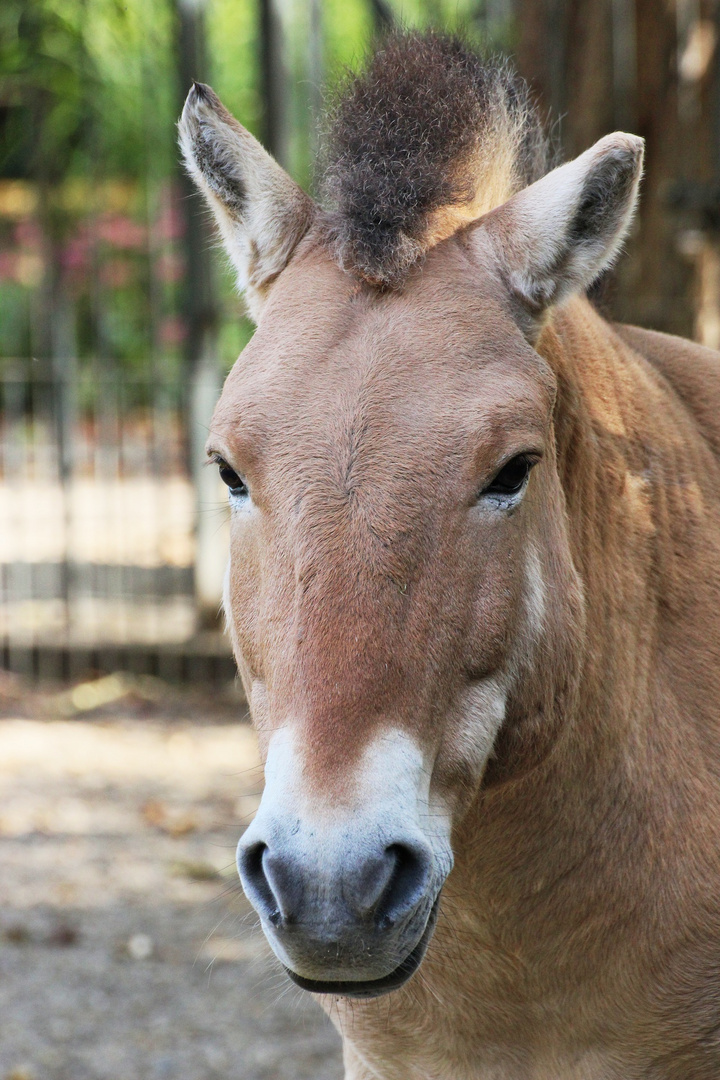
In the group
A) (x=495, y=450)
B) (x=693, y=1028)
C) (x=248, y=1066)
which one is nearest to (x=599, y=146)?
(x=495, y=450)

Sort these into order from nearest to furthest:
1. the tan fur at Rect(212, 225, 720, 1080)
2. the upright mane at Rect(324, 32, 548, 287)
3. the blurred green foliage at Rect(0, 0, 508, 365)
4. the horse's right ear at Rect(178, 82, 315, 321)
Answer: the tan fur at Rect(212, 225, 720, 1080)
the upright mane at Rect(324, 32, 548, 287)
the horse's right ear at Rect(178, 82, 315, 321)
the blurred green foliage at Rect(0, 0, 508, 365)

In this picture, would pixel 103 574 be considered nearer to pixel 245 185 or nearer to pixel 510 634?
pixel 245 185

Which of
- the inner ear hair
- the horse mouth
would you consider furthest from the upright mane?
the horse mouth

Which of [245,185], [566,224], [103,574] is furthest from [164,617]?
[566,224]

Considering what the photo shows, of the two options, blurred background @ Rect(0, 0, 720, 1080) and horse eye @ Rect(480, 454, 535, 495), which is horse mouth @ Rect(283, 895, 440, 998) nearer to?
horse eye @ Rect(480, 454, 535, 495)

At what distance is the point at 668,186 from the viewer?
6762 millimetres

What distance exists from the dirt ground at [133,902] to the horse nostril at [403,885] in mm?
1284

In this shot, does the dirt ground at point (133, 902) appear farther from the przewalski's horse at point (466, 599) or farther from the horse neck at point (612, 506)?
the horse neck at point (612, 506)

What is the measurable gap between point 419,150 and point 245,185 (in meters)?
0.42

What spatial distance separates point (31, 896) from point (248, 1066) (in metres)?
1.82

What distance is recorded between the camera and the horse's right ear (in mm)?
2705

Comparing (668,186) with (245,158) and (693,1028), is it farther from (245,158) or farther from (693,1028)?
(693,1028)

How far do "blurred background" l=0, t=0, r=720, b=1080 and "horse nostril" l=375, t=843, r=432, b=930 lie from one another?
2.07 meters

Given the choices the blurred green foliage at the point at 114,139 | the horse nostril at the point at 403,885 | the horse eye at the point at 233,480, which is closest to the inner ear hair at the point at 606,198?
the horse eye at the point at 233,480
